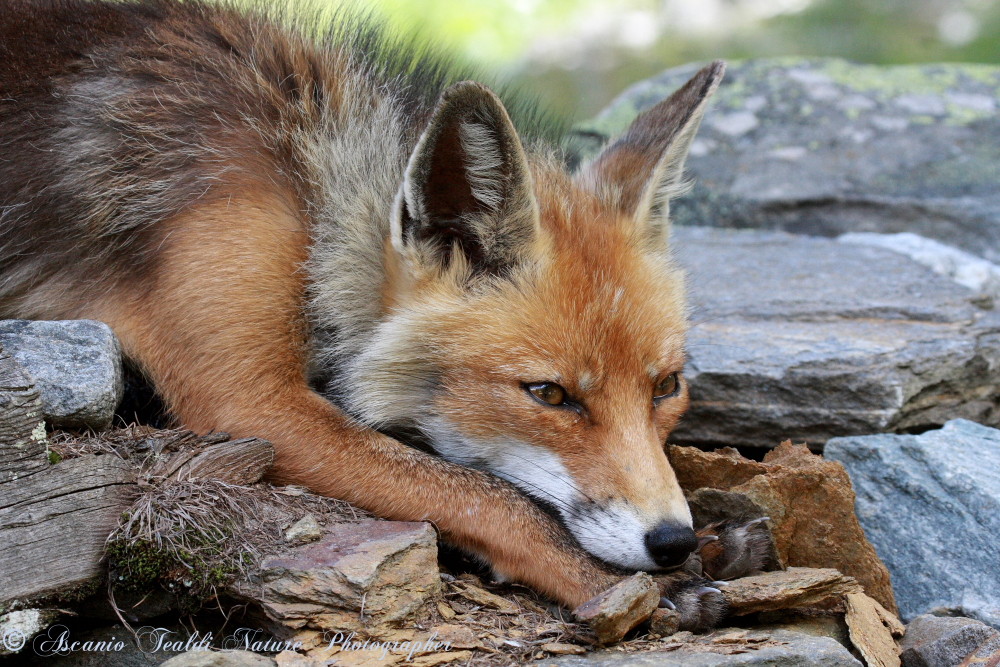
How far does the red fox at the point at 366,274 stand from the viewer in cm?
409

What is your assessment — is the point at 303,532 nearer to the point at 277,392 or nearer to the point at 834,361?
the point at 277,392

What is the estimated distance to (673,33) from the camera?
57.8ft

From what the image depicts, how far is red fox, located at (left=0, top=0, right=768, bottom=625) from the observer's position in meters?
4.09

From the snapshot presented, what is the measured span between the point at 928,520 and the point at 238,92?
14.7ft

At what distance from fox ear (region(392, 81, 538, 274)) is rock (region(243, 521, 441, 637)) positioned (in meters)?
1.44

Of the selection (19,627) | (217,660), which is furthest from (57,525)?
(217,660)

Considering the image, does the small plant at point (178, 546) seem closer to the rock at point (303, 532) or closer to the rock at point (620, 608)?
the rock at point (303, 532)

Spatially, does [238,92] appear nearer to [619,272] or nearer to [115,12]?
[115,12]

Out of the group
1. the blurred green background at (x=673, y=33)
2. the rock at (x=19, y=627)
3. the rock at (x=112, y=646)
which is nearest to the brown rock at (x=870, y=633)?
the rock at (x=112, y=646)

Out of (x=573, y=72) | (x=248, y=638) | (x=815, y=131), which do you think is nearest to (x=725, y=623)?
(x=248, y=638)

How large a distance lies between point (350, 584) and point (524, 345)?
4.48ft

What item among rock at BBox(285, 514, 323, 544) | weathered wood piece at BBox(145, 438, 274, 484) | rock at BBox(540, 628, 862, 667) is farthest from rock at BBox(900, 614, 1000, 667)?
weathered wood piece at BBox(145, 438, 274, 484)

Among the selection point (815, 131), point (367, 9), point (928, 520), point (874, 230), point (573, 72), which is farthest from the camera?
point (573, 72)

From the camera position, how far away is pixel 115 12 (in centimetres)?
519
